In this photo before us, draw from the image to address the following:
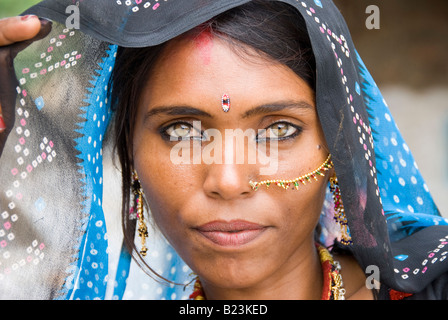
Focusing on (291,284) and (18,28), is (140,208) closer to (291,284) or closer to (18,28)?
(291,284)

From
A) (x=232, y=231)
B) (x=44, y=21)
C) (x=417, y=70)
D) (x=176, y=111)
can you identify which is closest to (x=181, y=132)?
(x=176, y=111)

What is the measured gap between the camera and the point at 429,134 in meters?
6.57

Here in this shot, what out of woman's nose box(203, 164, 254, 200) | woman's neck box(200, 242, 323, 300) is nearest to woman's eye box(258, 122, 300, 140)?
woman's nose box(203, 164, 254, 200)

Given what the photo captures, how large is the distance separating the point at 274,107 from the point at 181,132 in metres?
0.33

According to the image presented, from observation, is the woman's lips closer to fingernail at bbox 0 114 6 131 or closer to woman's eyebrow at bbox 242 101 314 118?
woman's eyebrow at bbox 242 101 314 118

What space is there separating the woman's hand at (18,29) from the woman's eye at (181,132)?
1.72ft

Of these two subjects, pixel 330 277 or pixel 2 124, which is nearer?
pixel 2 124

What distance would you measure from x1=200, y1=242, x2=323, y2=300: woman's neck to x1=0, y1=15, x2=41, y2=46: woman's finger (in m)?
1.14

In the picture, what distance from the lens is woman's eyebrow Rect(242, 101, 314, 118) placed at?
1.84 m

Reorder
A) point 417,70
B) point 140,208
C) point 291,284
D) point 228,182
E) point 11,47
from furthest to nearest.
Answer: point 417,70 < point 140,208 < point 291,284 < point 11,47 < point 228,182

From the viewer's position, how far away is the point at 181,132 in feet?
6.49

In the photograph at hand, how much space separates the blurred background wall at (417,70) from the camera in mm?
6191
